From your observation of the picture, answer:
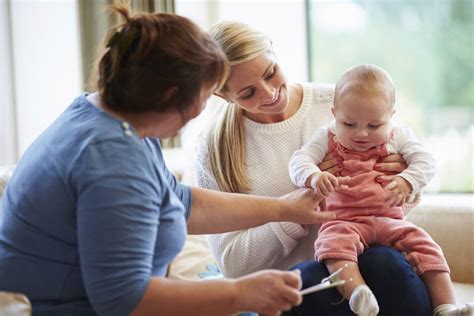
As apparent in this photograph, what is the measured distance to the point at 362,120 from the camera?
186 centimetres

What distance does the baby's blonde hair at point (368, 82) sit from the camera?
1.85 meters

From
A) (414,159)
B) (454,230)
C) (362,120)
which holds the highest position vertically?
(362,120)

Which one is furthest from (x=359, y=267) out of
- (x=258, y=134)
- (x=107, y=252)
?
(x=107, y=252)

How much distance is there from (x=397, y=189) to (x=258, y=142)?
0.49 metres

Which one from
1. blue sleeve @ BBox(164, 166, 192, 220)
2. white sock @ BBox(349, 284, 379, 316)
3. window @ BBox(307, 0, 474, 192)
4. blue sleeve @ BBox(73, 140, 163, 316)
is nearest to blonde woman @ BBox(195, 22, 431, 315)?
white sock @ BBox(349, 284, 379, 316)

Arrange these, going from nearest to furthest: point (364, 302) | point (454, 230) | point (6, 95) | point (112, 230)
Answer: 1. point (112, 230)
2. point (364, 302)
3. point (454, 230)
4. point (6, 95)

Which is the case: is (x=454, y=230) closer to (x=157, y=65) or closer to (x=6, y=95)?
(x=157, y=65)

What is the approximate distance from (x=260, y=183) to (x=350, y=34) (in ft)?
5.54

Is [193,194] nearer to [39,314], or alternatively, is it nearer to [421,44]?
[39,314]

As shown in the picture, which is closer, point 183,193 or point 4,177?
point 183,193

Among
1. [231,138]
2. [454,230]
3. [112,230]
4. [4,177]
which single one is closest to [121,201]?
[112,230]

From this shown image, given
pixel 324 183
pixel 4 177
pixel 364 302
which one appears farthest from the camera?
pixel 4 177

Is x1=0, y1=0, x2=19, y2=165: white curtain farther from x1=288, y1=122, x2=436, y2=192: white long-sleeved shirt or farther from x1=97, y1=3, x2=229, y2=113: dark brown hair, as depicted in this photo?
x1=97, y1=3, x2=229, y2=113: dark brown hair

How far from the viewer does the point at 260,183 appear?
2.15 metres
